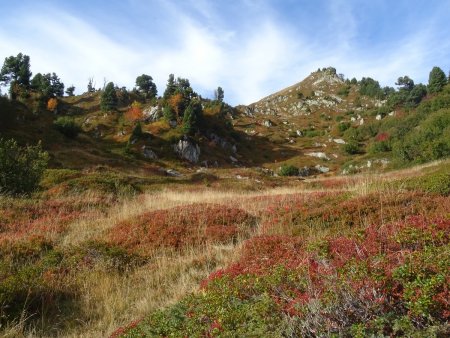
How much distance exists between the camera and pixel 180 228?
9.60 metres

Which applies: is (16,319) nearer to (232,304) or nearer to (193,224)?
(232,304)

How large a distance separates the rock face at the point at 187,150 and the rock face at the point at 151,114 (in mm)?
14485

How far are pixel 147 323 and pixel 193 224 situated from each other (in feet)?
18.6

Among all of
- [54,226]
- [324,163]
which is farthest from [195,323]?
[324,163]

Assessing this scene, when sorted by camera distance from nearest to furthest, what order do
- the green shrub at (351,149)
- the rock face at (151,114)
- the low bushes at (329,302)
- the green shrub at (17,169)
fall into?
1. the low bushes at (329,302)
2. the green shrub at (17,169)
3. the rock face at (151,114)
4. the green shrub at (351,149)

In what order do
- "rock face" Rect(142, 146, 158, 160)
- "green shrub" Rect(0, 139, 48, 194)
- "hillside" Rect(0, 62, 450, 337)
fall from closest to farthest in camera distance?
"hillside" Rect(0, 62, 450, 337) → "green shrub" Rect(0, 139, 48, 194) → "rock face" Rect(142, 146, 158, 160)

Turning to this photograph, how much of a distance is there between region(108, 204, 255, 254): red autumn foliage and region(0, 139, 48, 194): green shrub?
842cm

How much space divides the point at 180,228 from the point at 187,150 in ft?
162

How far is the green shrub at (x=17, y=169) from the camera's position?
15.7 meters

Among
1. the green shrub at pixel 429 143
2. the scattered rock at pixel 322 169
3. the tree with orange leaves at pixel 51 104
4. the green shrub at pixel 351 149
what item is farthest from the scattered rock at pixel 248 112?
the green shrub at pixel 429 143

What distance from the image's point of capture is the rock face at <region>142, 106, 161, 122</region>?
7094 centimetres

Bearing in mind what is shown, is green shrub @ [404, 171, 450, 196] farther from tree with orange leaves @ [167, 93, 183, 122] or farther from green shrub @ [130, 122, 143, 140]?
tree with orange leaves @ [167, 93, 183, 122]

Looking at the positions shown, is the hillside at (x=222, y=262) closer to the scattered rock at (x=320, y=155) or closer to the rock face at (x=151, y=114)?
the rock face at (x=151, y=114)

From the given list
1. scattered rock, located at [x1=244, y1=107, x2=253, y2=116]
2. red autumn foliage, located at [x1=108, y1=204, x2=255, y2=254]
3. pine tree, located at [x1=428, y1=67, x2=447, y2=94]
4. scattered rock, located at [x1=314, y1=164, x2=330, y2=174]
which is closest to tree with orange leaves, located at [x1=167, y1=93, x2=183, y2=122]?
scattered rock, located at [x1=314, y1=164, x2=330, y2=174]
